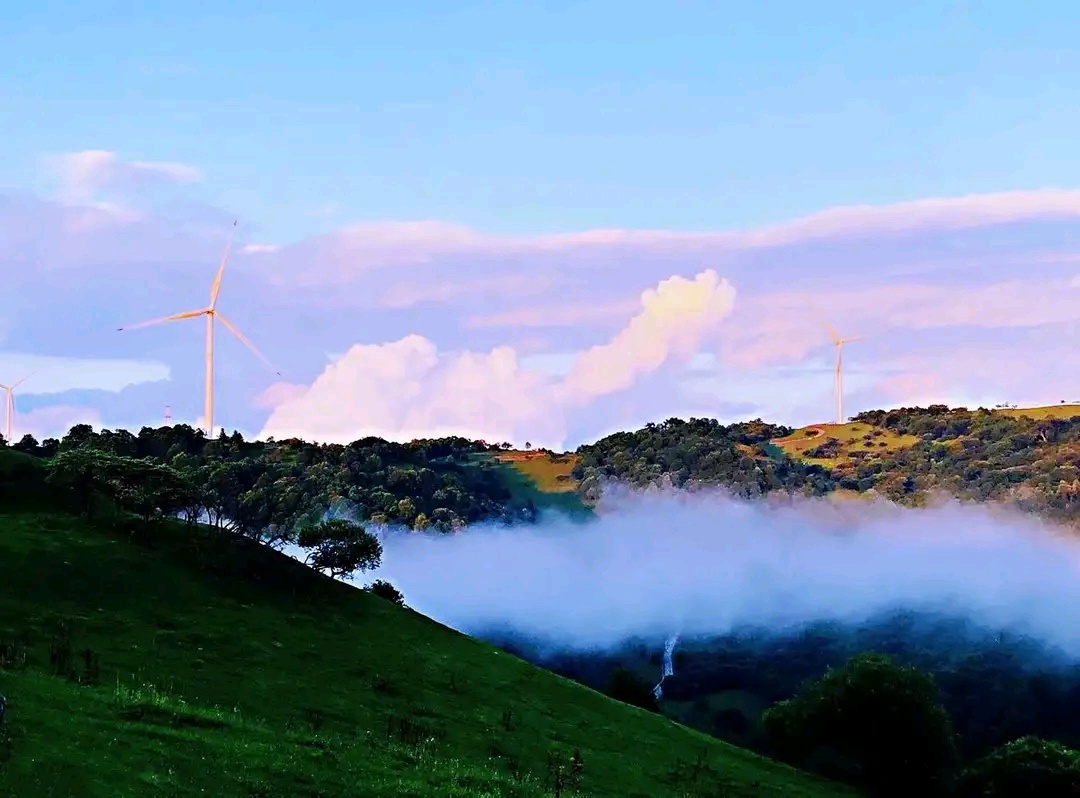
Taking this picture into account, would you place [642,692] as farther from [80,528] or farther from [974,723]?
[974,723]

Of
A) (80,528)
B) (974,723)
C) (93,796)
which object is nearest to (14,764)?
(93,796)

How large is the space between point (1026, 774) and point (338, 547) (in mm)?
52635

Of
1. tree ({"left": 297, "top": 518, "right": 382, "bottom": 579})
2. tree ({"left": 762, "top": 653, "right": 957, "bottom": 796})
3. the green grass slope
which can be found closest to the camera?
the green grass slope

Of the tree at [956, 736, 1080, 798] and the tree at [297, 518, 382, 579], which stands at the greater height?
the tree at [297, 518, 382, 579]

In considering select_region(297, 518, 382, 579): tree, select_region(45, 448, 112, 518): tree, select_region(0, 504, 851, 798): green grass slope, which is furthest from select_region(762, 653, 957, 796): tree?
select_region(45, 448, 112, 518): tree

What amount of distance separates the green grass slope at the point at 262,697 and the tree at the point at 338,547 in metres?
5.64

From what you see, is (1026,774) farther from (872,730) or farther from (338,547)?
(338,547)

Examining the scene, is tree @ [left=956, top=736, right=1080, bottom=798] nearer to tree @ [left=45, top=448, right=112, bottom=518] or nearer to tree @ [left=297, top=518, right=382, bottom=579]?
tree @ [left=297, top=518, right=382, bottom=579]

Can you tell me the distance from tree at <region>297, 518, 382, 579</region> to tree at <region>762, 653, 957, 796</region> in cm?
3529

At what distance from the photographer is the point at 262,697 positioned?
205 feet

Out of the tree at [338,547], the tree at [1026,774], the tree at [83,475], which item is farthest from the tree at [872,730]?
the tree at [83,475]

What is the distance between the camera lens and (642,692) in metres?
114

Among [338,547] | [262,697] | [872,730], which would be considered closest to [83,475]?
[338,547]

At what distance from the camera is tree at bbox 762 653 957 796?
94.2 m
